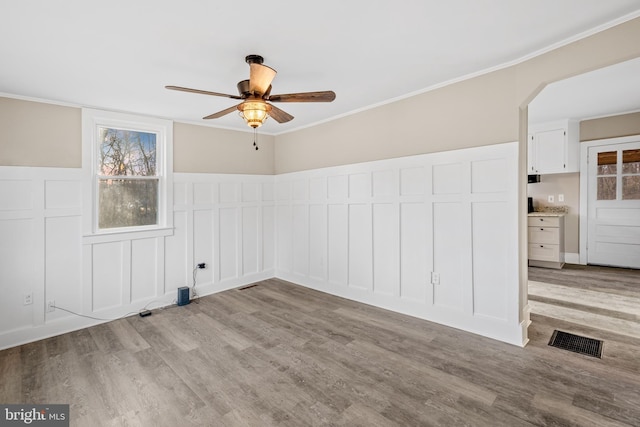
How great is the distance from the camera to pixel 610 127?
5227 millimetres

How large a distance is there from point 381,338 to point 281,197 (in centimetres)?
304

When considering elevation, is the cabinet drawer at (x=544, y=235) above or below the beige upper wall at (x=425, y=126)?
below

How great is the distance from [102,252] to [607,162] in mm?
7882

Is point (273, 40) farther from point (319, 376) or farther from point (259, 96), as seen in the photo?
point (319, 376)

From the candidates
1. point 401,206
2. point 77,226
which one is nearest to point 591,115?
point 401,206

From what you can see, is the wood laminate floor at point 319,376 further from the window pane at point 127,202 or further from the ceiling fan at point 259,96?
the ceiling fan at point 259,96

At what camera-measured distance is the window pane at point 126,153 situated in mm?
3816

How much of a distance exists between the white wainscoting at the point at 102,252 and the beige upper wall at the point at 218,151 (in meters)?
0.16

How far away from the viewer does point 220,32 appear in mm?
2168

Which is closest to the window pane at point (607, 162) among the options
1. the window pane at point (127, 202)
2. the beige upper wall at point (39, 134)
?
the window pane at point (127, 202)

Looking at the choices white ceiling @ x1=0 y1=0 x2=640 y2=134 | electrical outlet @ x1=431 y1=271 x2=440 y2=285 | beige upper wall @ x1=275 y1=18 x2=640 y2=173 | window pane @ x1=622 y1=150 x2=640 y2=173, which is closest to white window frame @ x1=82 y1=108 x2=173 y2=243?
white ceiling @ x1=0 y1=0 x2=640 y2=134

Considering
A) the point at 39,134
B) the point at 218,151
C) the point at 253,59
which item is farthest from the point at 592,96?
the point at 39,134

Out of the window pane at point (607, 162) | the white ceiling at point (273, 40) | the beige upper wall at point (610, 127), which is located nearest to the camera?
the white ceiling at point (273, 40)

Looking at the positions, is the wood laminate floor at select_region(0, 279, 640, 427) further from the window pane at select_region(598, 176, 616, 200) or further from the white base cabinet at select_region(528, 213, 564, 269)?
the window pane at select_region(598, 176, 616, 200)
